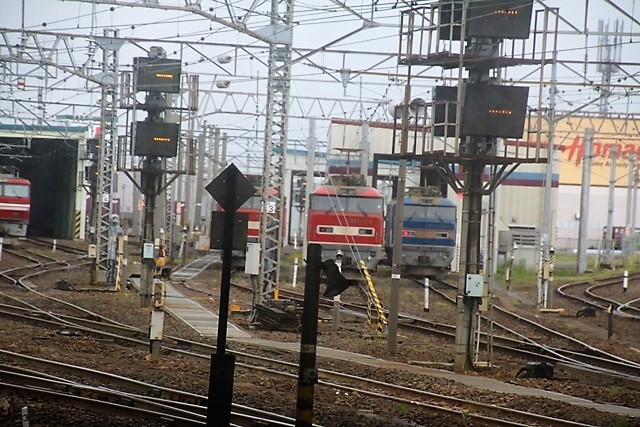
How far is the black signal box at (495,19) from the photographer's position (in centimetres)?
1712

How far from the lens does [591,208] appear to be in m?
81.5

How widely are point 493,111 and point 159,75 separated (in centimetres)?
1431

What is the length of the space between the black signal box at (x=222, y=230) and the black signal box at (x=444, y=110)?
729 cm

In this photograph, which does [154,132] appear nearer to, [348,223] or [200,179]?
[348,223]

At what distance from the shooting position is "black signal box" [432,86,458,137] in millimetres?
17422

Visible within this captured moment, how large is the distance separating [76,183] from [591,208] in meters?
38.4

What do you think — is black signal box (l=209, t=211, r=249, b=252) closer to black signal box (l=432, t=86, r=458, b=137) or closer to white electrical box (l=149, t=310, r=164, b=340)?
white electrical box (l=149, t=310, r=164, b=340)

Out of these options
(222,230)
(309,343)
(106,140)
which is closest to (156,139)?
(106,140)

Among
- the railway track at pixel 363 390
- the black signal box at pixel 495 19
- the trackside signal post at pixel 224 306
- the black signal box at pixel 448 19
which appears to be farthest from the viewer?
the black signal box at pixel 448 19

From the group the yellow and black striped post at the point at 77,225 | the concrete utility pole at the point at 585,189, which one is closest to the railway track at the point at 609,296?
the concrete utility pole at the point at 585,189

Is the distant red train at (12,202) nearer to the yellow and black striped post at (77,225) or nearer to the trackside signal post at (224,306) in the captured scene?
the yellow and black striped post at (77,225)

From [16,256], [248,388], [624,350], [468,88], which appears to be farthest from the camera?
[16,256]

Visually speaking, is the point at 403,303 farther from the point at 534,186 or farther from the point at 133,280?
the point at 534,186

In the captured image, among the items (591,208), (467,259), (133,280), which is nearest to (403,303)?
(133,280)
